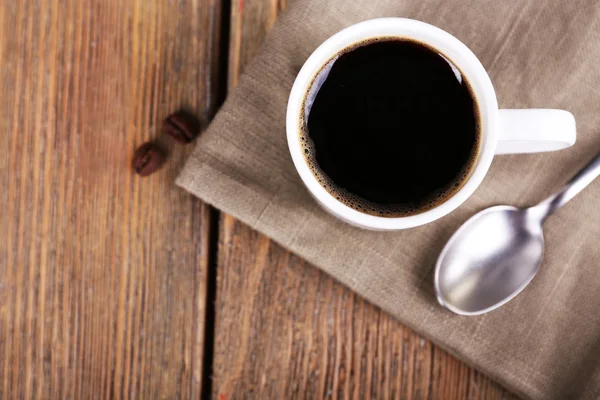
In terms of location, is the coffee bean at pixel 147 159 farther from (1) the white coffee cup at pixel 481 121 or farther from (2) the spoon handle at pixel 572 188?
(2) the spoon handle at pixel 572 188

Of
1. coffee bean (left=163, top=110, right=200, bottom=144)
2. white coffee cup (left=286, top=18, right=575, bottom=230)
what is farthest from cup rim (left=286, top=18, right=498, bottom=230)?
coffee bean (left=163, top=110, right=200, bottom=144)

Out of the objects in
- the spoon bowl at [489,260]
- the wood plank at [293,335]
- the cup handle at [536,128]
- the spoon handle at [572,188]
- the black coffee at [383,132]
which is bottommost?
the wood plank at [293,335]

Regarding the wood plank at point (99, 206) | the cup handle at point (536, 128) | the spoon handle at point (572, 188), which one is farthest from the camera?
the wood plank at point (99, 206)

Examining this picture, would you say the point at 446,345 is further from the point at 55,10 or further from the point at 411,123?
the point at 55,10

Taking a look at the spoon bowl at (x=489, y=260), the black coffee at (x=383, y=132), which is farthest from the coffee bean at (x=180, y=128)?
the spoon bowl at (x=489, y=260)

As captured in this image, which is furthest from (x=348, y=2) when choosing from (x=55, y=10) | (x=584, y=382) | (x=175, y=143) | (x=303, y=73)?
(x=584, y=382)

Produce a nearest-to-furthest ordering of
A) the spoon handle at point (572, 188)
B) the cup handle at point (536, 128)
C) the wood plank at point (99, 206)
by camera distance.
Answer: the cup handle at point (536, 128) < the spoon handle at point (572, 188) < the wood plank at point (99, 206)

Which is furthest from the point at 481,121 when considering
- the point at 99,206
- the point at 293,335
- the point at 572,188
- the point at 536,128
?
the point at 99,206
